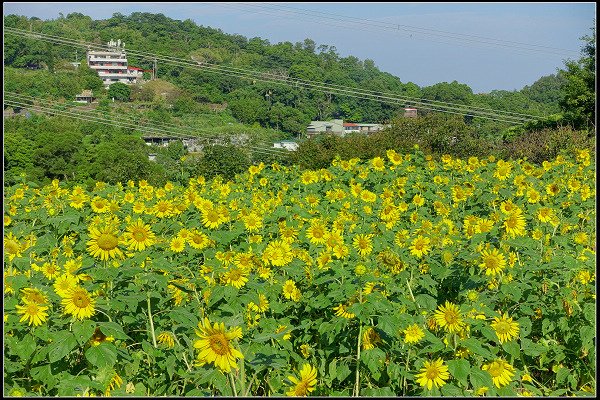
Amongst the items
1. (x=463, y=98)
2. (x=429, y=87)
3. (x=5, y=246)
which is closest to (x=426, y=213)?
(x=5, y=246)

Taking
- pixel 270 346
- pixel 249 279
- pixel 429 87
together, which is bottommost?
pixel 270 346

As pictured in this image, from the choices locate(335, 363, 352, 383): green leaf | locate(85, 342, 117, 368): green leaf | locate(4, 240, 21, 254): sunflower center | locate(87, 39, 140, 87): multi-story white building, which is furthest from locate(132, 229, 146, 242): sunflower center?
locate(87, 39, 140, 87): multi-story white building

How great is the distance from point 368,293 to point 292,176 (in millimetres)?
5452

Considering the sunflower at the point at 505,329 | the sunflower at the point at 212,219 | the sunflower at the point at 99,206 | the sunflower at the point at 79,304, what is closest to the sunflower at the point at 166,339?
→ the sunflower at the point at 79,304

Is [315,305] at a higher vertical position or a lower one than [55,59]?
lower

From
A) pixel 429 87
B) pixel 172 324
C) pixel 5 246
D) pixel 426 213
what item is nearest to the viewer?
pixel 172 324

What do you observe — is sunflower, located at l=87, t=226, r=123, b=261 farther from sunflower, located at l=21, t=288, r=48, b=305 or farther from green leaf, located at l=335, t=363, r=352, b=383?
green leaf, located at l=335, t=363, r=352, b=383

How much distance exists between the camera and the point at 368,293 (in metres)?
2.63

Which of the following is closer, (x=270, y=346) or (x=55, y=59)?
(x=270, y=346)

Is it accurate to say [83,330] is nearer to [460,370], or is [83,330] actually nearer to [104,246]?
[104,246]

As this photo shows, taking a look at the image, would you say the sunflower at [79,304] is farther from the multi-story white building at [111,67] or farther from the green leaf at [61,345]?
the multi-story white building at [111,67]

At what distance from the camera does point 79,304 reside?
7.61ft

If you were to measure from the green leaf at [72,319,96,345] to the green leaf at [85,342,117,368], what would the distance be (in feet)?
0.15

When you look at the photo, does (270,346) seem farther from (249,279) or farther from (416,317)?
(416,317)
